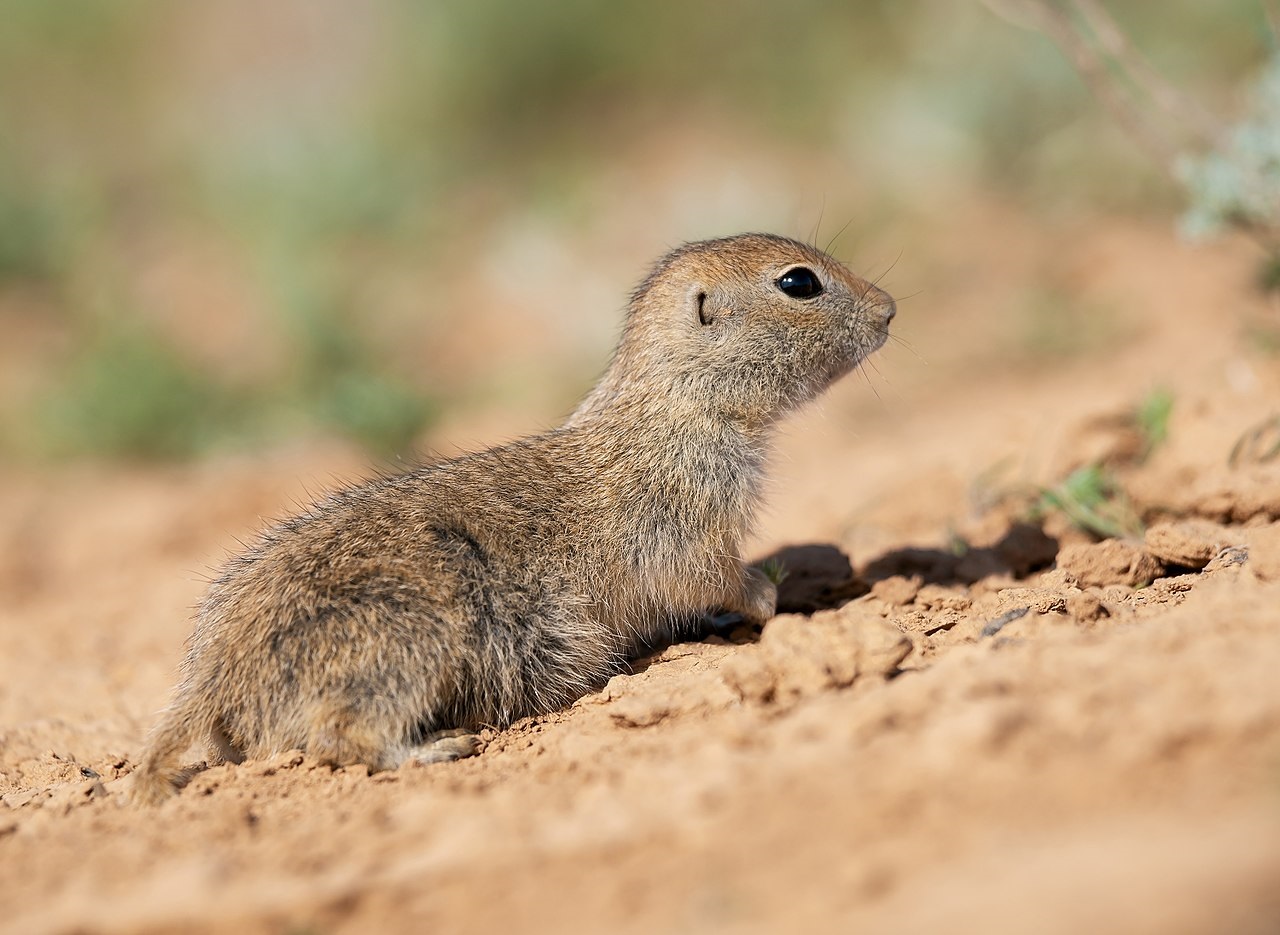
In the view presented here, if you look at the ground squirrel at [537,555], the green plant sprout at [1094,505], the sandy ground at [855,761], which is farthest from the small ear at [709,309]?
the green plant sprout at [1094,505]

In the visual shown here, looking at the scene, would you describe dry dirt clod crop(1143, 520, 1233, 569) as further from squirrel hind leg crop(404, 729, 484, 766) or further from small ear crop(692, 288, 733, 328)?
squirrel hind leg crop(404, 729, 484, 766)

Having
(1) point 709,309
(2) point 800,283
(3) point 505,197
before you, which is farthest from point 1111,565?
(3) point 505,197

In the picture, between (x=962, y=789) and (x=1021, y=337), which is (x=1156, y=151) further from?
(x=962, y=789)

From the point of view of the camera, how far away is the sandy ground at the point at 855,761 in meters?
2.60

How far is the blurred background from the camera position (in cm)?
1007

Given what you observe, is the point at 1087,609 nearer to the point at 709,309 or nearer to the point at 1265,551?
the point at 1265,551

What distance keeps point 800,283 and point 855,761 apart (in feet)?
8.93

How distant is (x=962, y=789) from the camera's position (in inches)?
112

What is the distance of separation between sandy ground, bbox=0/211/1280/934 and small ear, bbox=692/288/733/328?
0.70 m

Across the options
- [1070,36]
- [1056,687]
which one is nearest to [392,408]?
[1070,36]

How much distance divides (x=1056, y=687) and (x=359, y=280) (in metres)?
10.2

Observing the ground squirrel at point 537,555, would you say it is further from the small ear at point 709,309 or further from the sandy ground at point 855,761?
the sandy ground at point 855,761

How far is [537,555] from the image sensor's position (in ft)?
15.8

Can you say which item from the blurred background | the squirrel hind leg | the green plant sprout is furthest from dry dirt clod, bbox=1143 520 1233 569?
the squirrel hind leg
